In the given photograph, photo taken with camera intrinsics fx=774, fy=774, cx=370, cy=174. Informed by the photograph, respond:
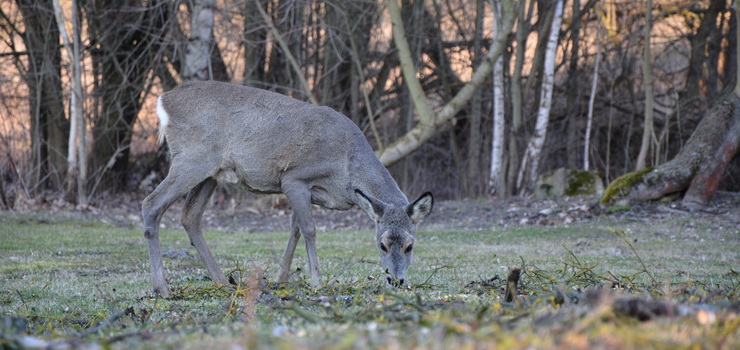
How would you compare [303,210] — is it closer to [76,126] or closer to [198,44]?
[76,126]

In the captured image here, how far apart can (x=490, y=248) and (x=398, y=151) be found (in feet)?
17.8

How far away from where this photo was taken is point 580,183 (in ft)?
54.6

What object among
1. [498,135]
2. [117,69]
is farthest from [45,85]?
[498,135]

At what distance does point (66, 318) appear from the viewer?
16.3 feet

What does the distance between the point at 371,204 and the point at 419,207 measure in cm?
44

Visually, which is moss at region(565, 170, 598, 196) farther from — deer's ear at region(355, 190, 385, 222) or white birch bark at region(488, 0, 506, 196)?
deer's ear at region(355, 190, 385, 222)

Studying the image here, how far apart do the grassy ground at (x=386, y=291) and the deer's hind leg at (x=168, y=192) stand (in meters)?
0.48

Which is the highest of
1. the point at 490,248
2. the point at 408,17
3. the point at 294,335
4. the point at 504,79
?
the point at 408,17

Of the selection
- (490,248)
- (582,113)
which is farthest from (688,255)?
(582,113)

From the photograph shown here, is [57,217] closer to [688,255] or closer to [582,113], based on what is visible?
[688,255]

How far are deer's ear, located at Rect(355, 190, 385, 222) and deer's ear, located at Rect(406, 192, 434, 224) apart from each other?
0.26 meters

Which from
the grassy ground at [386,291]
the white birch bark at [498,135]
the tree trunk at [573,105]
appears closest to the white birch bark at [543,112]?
the white birch bark at [498,135]

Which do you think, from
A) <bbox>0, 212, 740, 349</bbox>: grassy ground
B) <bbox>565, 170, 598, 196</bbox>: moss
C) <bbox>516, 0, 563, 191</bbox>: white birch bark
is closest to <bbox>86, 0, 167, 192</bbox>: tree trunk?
<bbox>0, 212, 740, 349</bbox>: grassy ground

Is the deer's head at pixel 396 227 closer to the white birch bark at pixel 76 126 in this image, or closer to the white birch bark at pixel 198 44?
the white birch bark at pixel 76 126
